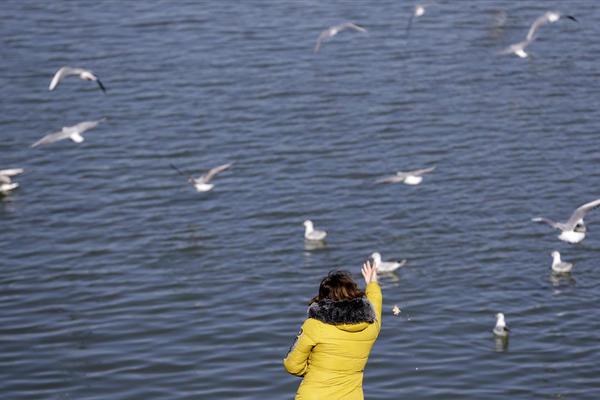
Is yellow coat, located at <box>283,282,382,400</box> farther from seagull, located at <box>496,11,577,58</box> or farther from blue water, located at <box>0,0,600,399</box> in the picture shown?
seagull, located at <box>496,11,577,58</box>

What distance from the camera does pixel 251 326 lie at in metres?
14.2

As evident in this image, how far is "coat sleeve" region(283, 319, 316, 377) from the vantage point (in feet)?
20.2

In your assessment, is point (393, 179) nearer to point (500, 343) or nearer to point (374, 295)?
point (500, 343)

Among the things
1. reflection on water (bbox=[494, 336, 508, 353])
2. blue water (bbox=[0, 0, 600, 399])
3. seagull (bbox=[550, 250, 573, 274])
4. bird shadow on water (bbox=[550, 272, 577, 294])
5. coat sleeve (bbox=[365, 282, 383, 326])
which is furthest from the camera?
seagull (bbox=[550, 250, 573, 274])

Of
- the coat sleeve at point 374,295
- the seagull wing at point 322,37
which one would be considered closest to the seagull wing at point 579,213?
the coat sleeve at point 374,295

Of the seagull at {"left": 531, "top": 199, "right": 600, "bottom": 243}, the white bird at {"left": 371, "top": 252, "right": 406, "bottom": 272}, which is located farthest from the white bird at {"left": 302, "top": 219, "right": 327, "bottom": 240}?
the seagull at {"left": 531, "top": 199, "right": 600, "bottom": 243}

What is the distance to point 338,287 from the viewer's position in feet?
20.1

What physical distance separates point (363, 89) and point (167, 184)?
6369mm

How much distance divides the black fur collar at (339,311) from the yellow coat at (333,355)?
Answer: 17 millimetres

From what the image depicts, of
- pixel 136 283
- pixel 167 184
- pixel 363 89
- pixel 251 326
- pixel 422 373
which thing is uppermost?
pixel 363 89

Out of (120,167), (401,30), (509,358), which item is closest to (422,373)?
(509,358)

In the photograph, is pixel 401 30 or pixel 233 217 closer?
pixel 233 217

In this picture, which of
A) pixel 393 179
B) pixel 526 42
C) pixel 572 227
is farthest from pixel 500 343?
pixel 526 42

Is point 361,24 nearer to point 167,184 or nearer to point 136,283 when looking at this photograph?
point 167,184
